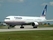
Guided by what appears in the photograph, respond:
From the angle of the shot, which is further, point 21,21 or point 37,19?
point 37,19

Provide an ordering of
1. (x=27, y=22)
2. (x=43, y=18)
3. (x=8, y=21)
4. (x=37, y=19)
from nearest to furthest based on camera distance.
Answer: (x=8, y=21), (x=27, y=22), (x=37, y=19), (x=43, y=18)

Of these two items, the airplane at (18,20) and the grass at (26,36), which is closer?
the grass at (26,36)

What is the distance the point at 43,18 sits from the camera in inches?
2746

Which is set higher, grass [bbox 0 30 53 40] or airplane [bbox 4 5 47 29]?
airplane [bbox 4 5 47 29]

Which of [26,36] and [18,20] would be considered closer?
[26,36]

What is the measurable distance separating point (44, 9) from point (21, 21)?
2028cm

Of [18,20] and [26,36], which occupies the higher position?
[18,20]

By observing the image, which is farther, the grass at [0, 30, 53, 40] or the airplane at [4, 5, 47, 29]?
the airplane at [4, 5, 47, 29]

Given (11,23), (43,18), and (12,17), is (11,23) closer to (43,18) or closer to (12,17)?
(12,17)

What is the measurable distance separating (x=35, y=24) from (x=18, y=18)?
602cm

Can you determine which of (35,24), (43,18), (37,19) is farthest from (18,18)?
(43,18)

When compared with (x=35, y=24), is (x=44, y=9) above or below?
above

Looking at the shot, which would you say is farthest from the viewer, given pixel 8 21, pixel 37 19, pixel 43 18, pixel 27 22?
pixel 43 18

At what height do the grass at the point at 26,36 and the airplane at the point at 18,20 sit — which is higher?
the airplane at the point at 18,20
